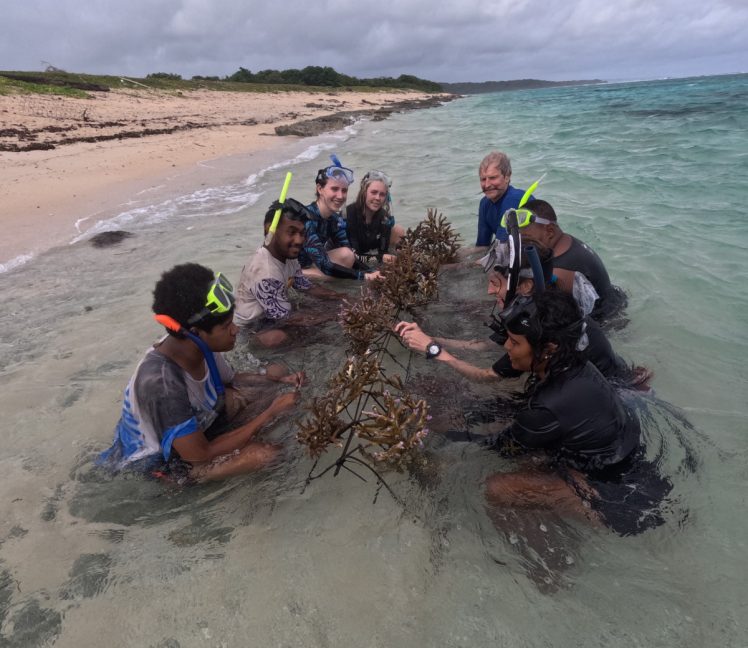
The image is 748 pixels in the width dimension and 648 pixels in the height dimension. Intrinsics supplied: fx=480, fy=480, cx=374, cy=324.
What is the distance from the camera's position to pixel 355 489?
321 centimetres

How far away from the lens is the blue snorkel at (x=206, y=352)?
2.75 m

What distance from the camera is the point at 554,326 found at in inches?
104

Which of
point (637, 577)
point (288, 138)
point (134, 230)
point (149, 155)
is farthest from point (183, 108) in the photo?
point (637, 577)

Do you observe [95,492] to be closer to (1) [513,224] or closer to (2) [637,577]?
(2) [637,577]

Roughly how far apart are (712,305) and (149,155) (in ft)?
51.1

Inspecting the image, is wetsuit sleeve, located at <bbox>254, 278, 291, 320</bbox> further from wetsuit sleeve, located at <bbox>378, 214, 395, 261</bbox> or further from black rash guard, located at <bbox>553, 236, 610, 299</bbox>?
black rash guard, located at <bbox>553, 236, 610, 299</bbox>

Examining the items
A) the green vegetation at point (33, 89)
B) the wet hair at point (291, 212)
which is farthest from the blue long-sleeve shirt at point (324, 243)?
the green vegetation at point (33, 89)

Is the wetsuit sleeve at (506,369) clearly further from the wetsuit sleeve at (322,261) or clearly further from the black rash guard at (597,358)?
the wetsuit sleeve at (322,261)

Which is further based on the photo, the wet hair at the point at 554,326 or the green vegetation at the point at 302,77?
the green vegetation at the point at 302,77

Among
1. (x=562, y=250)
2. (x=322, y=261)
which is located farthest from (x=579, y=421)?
(x=322, y=261)

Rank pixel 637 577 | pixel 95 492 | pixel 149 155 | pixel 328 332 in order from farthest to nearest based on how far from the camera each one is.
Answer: pixel 149 155 < pixel 328 332 < pixel 95 492 < pixel 637 577

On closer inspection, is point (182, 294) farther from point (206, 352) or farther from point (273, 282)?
point (273, 282)

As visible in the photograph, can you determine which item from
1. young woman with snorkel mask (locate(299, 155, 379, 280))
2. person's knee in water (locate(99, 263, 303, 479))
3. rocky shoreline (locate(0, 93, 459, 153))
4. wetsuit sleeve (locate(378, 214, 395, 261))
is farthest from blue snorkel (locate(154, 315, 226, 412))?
rocky shoreline (locate(0, 93, 459, 153))

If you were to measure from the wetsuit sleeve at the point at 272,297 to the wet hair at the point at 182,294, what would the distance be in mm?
1982
